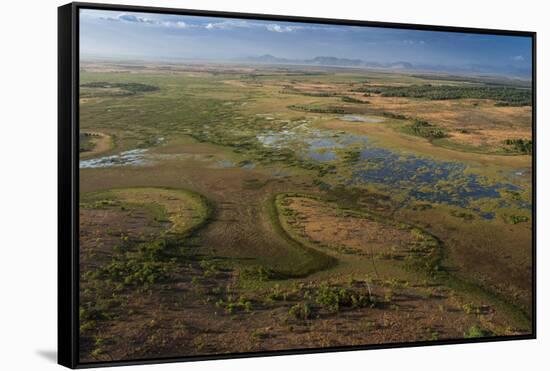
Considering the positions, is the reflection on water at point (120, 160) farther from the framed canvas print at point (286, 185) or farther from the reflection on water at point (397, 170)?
the reflection on water at point (397, 170)

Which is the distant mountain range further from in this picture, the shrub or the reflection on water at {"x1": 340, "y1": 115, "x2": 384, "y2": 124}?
the shrub

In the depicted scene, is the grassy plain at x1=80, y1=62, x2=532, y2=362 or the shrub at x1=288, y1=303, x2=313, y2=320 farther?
the shrub at x1=288, y1=303, x2=313, y2=320

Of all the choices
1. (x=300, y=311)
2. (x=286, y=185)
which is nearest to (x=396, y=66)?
(x=286, y=185)

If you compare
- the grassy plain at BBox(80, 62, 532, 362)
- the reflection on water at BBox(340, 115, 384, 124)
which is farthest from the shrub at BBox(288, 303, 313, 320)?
the reflection on water at BBox(340, 115, 384, 124)

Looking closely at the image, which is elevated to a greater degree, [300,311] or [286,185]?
[286,185]

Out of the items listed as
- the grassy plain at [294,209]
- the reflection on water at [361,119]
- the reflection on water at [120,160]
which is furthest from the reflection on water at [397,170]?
the reflection on water at [120,160]

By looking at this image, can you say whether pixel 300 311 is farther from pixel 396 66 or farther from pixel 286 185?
pixel 396 66
